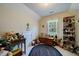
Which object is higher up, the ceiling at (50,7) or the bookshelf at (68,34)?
the ceiling at (50,7)

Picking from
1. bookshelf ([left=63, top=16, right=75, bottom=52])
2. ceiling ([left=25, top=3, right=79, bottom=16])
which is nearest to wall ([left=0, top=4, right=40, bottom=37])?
ceiling ([left=25, top=3, right=79, bottom=16])

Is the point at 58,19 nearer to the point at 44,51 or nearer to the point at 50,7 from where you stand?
the point at 50,7

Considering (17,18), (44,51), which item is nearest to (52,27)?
(44,51)

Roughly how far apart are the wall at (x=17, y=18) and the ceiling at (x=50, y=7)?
87 millimetres

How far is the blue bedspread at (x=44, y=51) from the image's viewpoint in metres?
1.71

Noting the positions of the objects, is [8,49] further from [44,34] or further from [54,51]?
[54,51]

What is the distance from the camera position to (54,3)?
5.42 ft

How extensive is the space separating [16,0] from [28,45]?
28.3 inches

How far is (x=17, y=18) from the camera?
67.1 inches

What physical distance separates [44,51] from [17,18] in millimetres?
669

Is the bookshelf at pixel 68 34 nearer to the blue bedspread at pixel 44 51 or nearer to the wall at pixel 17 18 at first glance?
the blue bedspread at pixel 44 51

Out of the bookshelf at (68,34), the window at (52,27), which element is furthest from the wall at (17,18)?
the bookshelf at (68,34)

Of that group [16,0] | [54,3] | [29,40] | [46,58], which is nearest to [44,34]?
[29,40]

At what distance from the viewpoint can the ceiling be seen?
5.44 ft
